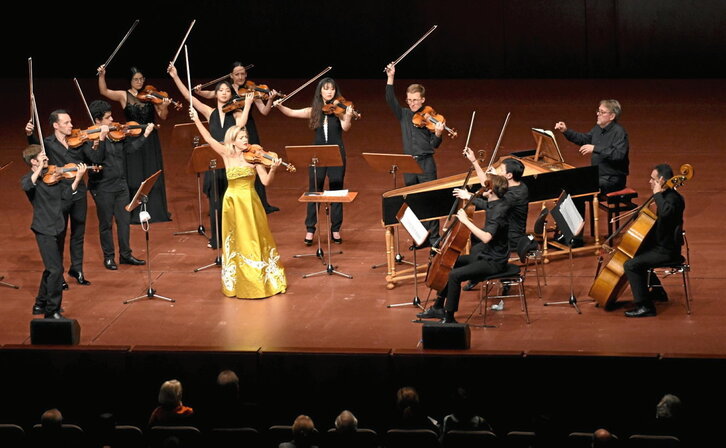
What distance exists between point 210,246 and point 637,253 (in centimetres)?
423

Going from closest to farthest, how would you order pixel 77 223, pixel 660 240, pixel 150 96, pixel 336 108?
pixel 660 240 < pixel 77 223 < pixel 336 108 < pixel 150 96

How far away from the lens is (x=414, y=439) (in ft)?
18.7

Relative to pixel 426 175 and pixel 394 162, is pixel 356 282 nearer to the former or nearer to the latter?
pixel 394 162

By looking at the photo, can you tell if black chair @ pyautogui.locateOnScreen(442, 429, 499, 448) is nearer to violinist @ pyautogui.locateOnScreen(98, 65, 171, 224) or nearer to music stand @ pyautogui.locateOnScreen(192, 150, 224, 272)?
music stand @ pyautogui.locateOnScreen(192, 150, 224, 272)

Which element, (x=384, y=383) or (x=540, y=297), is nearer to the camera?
(x=384, y=383)

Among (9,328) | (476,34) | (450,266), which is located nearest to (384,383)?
(450,266)

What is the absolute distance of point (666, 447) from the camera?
5.51 m

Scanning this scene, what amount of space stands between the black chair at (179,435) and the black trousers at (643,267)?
3940 mm

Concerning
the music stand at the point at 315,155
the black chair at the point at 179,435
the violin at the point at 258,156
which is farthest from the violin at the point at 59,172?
the black chair at the point at 179,435

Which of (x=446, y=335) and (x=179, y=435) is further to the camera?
(x=446, y=335)

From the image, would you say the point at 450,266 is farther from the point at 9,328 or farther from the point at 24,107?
the point at 24,107

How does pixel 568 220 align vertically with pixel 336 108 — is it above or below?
below

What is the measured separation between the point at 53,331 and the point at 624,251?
14.1ft

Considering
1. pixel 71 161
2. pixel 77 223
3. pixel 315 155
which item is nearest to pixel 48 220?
pixel 71 161
